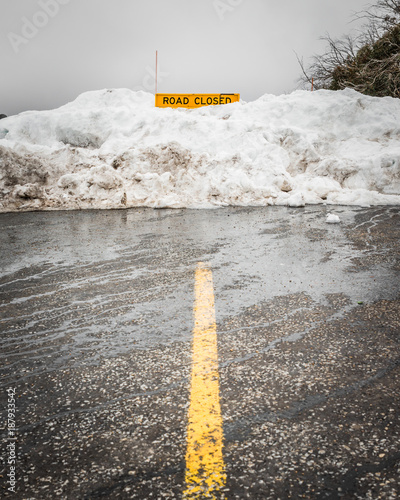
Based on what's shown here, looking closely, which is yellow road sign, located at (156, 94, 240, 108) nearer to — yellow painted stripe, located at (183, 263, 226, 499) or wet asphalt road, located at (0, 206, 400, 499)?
wet asphalt road, located at (0, 206, 400, 499)

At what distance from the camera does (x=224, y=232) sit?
251 inches

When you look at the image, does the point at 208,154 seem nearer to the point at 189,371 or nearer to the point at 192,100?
the point at 192,100

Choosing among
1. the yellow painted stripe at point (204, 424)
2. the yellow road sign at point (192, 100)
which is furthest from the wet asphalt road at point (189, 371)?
the yellow road sign at point (192, 100)

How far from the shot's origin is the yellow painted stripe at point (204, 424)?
1494mm

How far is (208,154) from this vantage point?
11.1 m

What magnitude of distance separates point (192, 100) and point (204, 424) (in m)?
13.8

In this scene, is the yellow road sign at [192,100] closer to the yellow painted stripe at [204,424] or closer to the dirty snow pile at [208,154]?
the dirty snow pile at [208,154]

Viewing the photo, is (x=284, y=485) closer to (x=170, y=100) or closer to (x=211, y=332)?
(x=211, y=332)

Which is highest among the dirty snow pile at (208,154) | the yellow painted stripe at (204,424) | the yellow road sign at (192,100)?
the yellow road sign at (192,100)

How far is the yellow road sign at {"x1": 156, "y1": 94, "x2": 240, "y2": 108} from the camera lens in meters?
14.1

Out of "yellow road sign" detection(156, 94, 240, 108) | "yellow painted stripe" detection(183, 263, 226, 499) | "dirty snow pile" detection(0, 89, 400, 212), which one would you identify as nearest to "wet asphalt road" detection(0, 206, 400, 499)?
"yellow painted stripe" detection(183, 263, 226, 499)

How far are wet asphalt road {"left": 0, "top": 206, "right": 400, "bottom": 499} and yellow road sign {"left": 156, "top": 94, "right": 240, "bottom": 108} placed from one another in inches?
415

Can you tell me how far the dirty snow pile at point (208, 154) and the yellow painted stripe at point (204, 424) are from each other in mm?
7144

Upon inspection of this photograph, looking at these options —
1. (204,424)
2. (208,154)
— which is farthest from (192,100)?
(204,424)
